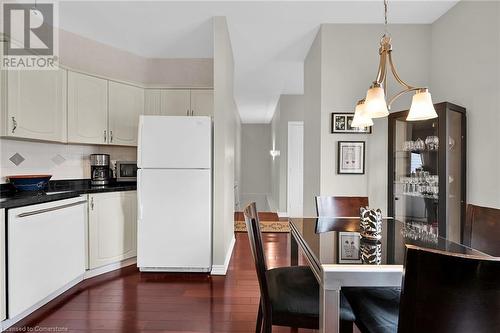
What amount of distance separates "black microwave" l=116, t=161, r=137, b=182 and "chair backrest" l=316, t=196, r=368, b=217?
239 cm

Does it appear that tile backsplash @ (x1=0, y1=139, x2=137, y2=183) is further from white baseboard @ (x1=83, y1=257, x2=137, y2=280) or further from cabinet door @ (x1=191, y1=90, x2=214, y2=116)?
white baseboard @ (x1=83, y1=257, x2=137, y2=280)

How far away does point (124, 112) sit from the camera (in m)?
3.27

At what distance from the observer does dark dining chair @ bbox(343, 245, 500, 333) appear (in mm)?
708

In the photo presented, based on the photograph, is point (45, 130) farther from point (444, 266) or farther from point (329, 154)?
point (444, 266)

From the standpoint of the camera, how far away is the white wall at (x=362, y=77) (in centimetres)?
291

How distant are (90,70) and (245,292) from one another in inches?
125

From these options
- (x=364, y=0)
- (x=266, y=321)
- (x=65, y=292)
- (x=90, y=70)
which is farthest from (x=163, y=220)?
(x=364, y=0)

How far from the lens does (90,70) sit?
329 cm

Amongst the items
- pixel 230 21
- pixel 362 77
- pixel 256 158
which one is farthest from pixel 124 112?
pixel 256 158

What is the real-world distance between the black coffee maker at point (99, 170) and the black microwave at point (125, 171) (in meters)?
0.19

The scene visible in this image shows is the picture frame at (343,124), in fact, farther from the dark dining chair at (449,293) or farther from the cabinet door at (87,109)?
the cabinet door at (87,109)

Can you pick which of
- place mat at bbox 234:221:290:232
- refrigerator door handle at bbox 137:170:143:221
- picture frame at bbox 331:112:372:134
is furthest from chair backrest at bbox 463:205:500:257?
place mat at bbox 234:221:290:232

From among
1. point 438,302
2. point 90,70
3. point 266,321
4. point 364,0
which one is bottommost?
point 266,321

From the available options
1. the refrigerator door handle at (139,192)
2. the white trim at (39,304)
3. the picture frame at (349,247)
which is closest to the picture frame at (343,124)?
the picture frame at (349,247)
